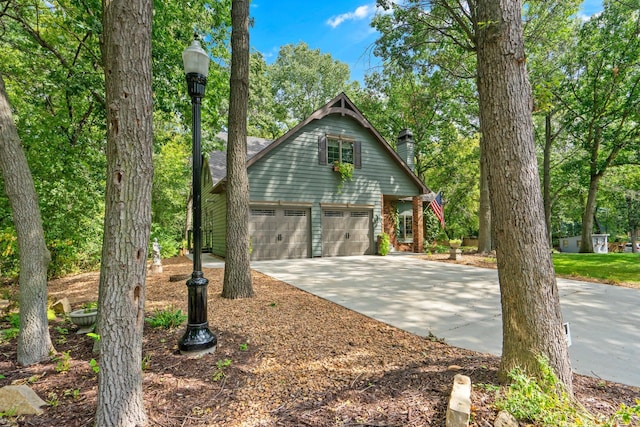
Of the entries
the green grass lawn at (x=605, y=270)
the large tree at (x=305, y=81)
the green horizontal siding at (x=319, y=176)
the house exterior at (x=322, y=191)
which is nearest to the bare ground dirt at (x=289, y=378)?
the green grass lawn at (x=605, y=270)

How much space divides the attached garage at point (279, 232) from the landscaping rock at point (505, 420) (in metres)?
9.57

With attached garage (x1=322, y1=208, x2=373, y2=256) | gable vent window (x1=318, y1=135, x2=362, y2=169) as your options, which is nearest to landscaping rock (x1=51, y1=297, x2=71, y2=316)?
attached garage (x1=322, y1=208, x2=373, y2=256)

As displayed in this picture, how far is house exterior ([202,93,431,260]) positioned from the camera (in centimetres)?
1094

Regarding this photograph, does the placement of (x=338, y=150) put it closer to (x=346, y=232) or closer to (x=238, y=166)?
(x=346, y=232)

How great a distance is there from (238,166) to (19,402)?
13.0ft

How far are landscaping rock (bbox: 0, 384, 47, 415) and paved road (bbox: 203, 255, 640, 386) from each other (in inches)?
134

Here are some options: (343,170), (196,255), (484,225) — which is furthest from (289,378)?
(484,225)

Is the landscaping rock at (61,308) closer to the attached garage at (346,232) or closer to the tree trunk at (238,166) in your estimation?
the tree trunk at (238,166)

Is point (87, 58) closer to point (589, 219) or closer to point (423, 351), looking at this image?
point (423, 351)

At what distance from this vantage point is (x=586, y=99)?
39.8ft

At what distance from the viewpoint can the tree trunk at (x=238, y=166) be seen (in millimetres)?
5180

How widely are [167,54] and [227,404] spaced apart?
20.9 ft

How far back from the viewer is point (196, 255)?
3062mm

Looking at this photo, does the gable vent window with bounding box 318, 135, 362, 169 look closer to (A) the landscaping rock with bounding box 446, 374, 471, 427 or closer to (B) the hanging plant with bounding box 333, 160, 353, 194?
(B) the hanging plant with bounding box 333, 160, 353, 194
